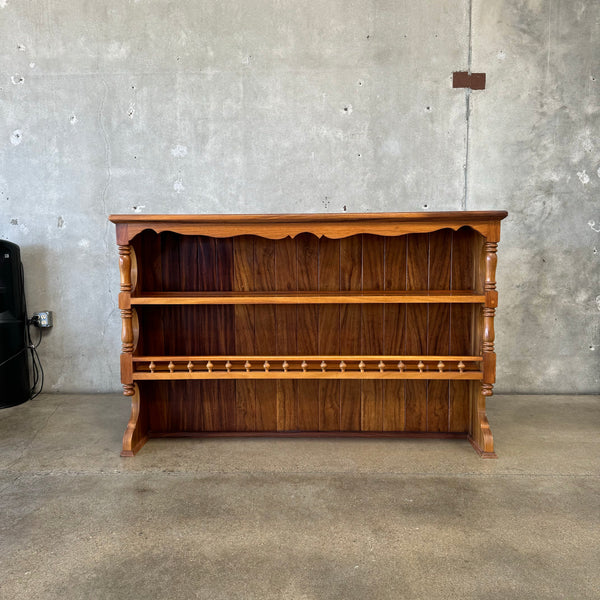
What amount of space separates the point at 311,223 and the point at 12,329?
8.13 feet

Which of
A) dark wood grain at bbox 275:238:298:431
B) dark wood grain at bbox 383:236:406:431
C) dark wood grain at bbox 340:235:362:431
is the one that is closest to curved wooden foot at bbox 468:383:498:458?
dark wood grain at bbox 383:236:406:431

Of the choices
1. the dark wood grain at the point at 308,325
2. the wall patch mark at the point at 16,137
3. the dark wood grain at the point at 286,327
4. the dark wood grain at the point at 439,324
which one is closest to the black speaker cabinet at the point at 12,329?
the wall patch mark at the point at 16,137

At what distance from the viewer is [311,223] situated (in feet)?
8.59

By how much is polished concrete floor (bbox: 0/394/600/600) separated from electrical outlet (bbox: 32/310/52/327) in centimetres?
94

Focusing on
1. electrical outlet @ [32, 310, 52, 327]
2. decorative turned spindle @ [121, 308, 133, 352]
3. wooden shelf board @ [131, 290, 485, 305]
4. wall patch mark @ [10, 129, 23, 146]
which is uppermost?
wall patch mark @ [10, 129, 23, 146]

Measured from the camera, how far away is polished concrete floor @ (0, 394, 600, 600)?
167 cm

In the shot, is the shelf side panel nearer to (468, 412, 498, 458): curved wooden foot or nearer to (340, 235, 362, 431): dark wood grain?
(468, 412, 498, 458): curved wooden foot

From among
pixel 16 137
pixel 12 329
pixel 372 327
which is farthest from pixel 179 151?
pixel 372 327

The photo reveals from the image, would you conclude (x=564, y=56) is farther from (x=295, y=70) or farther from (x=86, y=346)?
(x=86, y=346)

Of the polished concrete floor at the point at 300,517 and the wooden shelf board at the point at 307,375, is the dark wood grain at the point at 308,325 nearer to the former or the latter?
the polished concrete floor at the point at 300,517

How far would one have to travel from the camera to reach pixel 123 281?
8.77ft

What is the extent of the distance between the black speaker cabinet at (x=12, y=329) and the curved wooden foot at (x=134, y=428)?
4.45 ft

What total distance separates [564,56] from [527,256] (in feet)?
4.85

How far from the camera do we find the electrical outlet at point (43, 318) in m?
3.81
